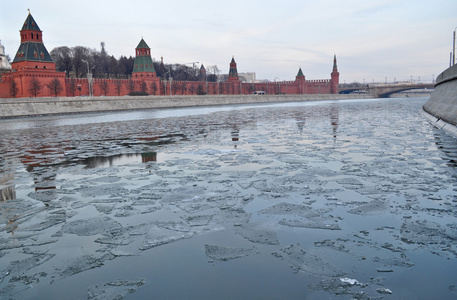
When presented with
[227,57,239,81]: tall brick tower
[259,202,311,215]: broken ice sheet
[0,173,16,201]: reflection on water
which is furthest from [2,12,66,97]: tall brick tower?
[259,202,311,215]: broken ice sheet

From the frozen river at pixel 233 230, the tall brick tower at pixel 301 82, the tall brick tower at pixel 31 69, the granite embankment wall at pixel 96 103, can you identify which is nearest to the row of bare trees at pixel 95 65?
the granite embankment wall at pixel 96 103

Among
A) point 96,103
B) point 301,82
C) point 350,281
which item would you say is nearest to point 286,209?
point 350,281

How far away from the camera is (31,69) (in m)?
41.7

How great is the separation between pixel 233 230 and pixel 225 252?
1.58 feet

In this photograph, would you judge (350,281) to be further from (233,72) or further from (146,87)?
(233,72)

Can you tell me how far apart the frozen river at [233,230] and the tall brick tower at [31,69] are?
40.5 meters

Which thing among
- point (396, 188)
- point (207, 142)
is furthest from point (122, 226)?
point (207, 142)

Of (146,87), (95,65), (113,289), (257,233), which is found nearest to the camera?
(113,289)

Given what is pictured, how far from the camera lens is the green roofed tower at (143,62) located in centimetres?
5878

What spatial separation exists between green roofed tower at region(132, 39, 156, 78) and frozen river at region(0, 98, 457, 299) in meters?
54.6

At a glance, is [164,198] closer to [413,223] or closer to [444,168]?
[413,223]

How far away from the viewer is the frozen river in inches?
92.6

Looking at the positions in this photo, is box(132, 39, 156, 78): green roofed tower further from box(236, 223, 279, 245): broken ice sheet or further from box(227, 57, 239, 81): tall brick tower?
box(236, 223, 279, 245): broken ice sheet

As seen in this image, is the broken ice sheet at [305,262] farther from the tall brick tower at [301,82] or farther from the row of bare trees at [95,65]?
the tall brick tower at [301,82]
